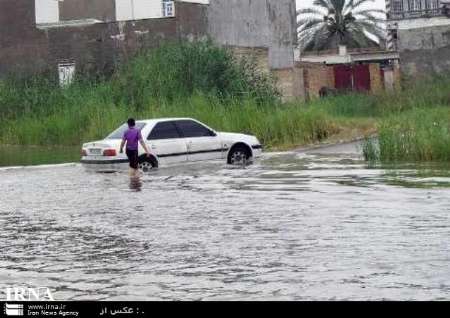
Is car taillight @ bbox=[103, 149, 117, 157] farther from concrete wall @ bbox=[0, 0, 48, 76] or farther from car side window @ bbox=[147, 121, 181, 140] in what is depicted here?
concrete wall @ bbox=[0, 0, 48, 76]

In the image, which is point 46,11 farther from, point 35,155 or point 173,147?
point 173,147

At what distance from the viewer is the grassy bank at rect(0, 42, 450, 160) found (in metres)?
29.7

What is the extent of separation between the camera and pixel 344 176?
18.4 meters

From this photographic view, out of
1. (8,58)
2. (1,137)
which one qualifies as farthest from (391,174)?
(8,58)

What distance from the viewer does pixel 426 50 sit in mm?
48938

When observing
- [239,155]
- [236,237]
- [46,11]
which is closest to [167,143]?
[239,155]

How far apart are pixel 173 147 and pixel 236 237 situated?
11.7 meters

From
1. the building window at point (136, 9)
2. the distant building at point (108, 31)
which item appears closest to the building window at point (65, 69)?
the distant building at point (108, 31)

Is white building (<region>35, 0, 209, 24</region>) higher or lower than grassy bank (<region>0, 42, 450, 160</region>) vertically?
higher

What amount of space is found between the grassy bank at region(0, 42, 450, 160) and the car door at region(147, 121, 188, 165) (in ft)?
21.2

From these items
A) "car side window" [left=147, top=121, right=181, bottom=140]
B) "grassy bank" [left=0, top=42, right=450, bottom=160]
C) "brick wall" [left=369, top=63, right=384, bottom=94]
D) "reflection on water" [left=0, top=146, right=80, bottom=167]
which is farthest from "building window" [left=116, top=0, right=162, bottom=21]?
"car side window" [left=147, top=121, right=181, bottom=140]

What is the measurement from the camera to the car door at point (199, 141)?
2309 centimetres

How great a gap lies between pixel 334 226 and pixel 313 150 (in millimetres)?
15778

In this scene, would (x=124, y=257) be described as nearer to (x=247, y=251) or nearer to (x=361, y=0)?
(x=247, y=251)
